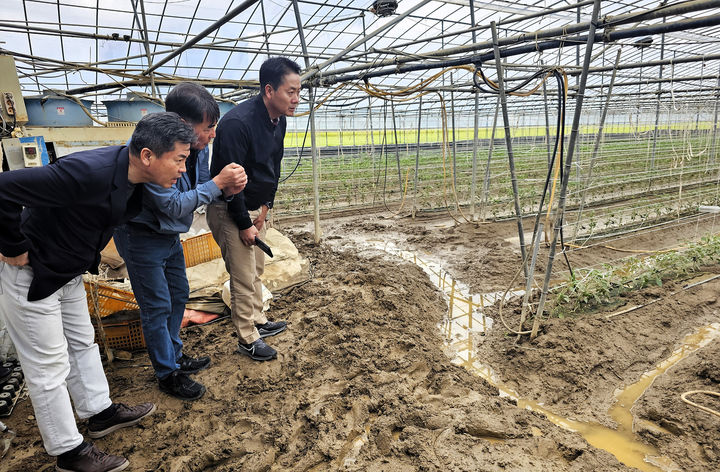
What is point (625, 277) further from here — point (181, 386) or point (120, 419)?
point (120, 419)

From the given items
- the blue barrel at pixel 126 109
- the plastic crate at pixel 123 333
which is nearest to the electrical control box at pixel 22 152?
the plastic crate at pixel 123 333

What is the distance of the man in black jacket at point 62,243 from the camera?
173 cm

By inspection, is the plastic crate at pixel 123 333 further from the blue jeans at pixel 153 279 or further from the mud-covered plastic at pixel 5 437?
the mud-covered plastic at pixel 5 437

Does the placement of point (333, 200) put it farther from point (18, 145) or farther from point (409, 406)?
point (409, 406)

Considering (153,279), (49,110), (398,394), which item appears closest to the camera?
(153,279)

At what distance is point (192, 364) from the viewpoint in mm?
2959

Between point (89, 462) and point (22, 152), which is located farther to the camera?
point (22, 152)

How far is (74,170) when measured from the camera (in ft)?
5.66

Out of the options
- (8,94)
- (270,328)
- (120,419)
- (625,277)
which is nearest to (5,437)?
(120,419)

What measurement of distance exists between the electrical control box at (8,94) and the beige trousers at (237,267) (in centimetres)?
236

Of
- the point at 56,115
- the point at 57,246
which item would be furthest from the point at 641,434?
the point at 56,115

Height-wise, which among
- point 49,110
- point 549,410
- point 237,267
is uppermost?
point 49,110

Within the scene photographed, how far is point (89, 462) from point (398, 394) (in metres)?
1.74

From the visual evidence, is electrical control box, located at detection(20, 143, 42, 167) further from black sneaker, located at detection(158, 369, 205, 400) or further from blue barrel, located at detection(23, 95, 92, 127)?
blue barrel, located at detection(23, 95, 92, 127)
